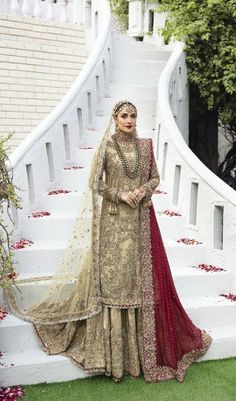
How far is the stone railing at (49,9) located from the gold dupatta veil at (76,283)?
590 cm

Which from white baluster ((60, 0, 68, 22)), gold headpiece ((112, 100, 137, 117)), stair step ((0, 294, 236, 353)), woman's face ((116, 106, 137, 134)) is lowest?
stair step ((0, 294, 236, 353))

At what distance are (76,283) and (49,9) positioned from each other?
6.68m

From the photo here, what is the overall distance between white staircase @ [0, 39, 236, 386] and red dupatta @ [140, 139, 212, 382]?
475 mm

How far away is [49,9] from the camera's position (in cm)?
947

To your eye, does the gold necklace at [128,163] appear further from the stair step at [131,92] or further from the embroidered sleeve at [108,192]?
the stair step at [131,92]

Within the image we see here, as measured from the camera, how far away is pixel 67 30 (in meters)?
9.44

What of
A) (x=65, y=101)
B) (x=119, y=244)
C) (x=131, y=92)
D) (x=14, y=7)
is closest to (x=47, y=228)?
(x=119, y=244)

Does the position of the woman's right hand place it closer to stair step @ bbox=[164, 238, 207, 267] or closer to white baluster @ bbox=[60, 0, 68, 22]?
stair step @ bbox=[164, 238, 207, 267]

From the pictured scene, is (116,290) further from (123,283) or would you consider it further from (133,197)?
(133,197)

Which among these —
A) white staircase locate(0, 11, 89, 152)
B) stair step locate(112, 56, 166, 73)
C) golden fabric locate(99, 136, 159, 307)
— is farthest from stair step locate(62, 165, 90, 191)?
stair step locate(112, 56, 166, 73)

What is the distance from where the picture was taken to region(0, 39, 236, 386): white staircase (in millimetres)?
3990

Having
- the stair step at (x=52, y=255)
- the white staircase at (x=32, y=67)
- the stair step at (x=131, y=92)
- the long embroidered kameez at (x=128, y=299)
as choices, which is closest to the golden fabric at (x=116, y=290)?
the long embroidered kameez at (x=128, y=299)

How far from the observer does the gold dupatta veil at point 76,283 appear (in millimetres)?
4020

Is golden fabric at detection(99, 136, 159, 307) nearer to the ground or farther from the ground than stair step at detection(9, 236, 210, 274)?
farther from the ground
